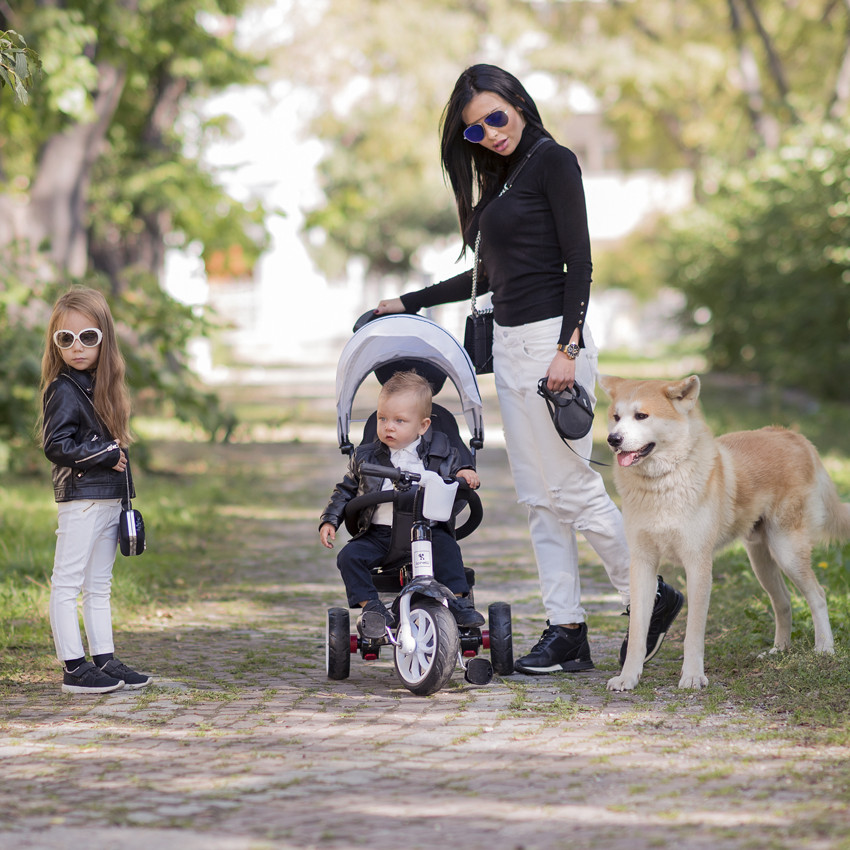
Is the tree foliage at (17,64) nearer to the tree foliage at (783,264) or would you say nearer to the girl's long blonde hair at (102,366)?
the girl's long blonde hair at (102,366)

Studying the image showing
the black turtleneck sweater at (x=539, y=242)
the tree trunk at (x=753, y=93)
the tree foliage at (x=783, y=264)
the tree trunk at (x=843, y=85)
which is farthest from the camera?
the tree trunk at (x=753, y=93)

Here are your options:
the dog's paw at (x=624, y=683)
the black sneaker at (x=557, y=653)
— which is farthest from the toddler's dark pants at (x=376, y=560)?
the dog's paw at (x=624, y=683)

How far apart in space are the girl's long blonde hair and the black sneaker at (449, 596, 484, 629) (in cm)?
165

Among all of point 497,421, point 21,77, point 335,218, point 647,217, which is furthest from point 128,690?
point 647,217

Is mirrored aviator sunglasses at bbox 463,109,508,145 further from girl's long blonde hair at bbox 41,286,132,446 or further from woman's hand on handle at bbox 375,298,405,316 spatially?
girl's long blonde hair at bbox 41,286,132,446

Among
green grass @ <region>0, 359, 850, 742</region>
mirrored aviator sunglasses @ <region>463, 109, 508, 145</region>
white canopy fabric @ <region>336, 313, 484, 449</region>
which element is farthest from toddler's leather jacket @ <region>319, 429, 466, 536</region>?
mirrored aviator sunglasses @ <region>463, 109, 508, 145</region>

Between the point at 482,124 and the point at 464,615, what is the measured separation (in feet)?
7.13

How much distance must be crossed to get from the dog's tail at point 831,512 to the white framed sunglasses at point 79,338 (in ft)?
11.1

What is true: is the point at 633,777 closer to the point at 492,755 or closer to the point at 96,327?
the point at 492,755

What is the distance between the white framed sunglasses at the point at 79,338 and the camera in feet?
18.5

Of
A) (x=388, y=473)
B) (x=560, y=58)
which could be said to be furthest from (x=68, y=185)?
(x=560, y=58)

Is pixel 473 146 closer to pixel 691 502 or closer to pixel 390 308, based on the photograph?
pixel 390 308

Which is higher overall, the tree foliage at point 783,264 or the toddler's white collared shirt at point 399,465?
the tree foliage at point 783,264

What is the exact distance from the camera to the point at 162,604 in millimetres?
7805
